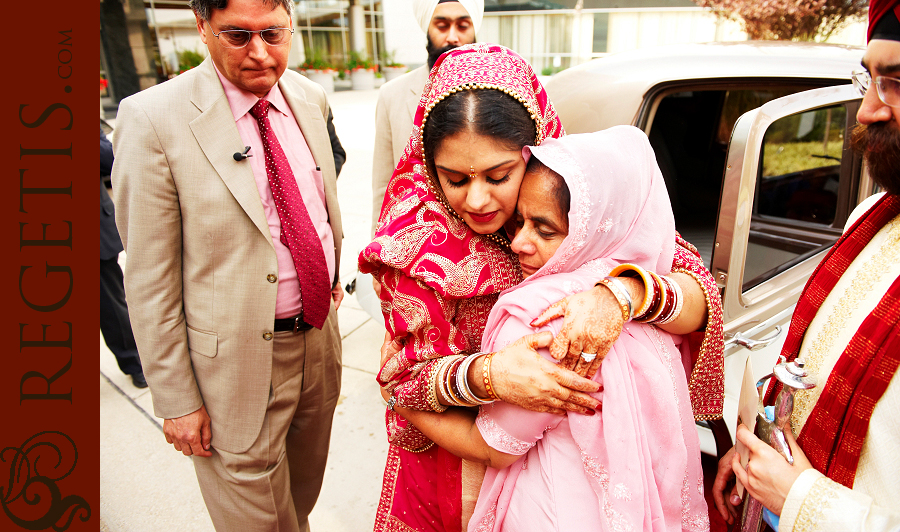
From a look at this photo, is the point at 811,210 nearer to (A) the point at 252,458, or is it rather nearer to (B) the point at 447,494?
(B) the point at 447,494

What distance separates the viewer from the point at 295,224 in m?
1.83

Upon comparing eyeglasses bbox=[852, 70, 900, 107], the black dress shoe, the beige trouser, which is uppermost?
eyeglasses bbox=[852, 70, 900, 107]

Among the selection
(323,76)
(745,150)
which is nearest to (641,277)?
(745,150)

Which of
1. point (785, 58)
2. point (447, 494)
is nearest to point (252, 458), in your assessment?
point (447, 494)

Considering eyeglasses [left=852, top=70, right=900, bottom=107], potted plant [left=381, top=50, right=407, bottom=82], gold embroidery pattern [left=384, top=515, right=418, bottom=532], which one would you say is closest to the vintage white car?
eyeglasses [left=852, top=70, right=900, bottom=107]

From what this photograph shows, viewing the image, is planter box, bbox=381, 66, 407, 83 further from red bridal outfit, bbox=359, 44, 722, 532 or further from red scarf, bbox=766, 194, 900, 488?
red scarf, bbox=766, 194, 900, 488

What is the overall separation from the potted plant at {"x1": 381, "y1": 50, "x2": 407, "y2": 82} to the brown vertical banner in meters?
19.4

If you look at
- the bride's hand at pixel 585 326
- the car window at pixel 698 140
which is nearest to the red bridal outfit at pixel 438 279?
the bride's hand at pixel 585 326

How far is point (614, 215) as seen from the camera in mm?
1181

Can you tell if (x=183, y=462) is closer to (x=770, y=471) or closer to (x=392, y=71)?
(x=770, y=471)

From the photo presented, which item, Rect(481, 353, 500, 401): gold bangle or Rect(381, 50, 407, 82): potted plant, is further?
Rect(381, 50, 407, 82): potted plant

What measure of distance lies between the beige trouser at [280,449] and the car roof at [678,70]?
1825mm

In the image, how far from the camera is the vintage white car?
199 centimetres

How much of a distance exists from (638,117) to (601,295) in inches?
74.9
